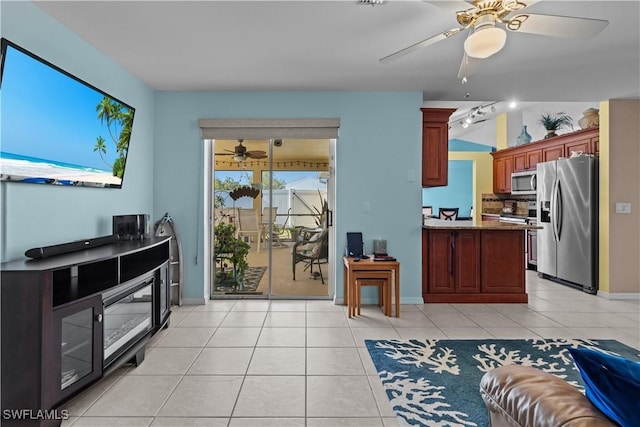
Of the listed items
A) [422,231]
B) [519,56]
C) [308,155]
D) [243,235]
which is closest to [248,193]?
[243,235]

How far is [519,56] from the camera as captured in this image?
126 inches

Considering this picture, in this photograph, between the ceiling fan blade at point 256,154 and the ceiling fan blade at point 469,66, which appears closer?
the ceiling fan blade at point 469,66

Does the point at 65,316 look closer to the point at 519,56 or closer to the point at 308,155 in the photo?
the point at 308,155

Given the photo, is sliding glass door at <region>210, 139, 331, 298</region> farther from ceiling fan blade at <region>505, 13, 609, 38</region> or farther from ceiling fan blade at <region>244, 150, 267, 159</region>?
ceiling fan blade at <region>505, 13, 609, 38</region>

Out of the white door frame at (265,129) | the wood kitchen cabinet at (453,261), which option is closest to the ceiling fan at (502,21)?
the white door frame at (265,129)

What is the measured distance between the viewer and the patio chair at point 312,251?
4477 millimetres

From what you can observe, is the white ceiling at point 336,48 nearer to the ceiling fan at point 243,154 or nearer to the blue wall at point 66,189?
the blue wall at point 66,189

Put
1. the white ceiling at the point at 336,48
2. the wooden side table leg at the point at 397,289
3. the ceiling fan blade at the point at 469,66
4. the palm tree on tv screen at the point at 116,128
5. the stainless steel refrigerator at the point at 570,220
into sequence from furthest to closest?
→ the stainless steel refrigerator at the point at 570,220 → the wooden side table leg at the point at 397,289 → the palm tree on tv screen at the point at 116,128 → the ceiling fan blade at the point at 469,66 → the white ceiling at the point at 336,48

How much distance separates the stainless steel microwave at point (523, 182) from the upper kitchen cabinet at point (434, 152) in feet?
8.59

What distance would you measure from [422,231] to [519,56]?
2036mm

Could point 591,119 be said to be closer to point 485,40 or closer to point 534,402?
point 485,40

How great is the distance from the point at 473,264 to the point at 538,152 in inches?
120

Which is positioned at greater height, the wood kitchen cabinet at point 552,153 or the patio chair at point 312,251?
the wood kitchen cabinet at point 552,153

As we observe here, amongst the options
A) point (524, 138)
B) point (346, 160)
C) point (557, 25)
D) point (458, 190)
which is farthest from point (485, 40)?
point (458, 190)
